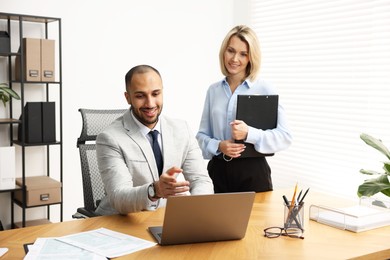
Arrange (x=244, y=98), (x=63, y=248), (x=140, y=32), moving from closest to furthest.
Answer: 1. (x=63, y=248)
2. (x=244, y=98)
3. (x=140, y=32)

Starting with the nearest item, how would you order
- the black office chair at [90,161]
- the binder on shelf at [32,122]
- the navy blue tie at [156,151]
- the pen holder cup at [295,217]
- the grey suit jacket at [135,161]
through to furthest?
the pen holder cup at [295,217] < the grey suit jacket at [135,161] < the navy blue tie at [156,151] < the black office chair at [90,161] < the binder on shelf at [32,122]

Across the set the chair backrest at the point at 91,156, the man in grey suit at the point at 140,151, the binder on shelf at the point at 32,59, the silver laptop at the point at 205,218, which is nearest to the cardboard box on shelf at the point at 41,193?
the binder on shelf at the point at 32,59

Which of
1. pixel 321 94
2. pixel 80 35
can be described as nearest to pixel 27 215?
pixel 80 35

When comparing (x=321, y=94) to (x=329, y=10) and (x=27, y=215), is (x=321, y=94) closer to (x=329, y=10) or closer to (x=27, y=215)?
(x=329, y=10)

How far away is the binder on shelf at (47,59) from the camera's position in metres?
3.72

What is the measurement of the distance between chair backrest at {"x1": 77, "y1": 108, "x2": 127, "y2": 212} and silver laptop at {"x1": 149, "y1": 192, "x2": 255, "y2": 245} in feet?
2.87

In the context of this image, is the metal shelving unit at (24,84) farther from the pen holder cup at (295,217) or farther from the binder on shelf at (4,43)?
the pen holder cup at (295,217)

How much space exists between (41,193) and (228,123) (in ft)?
5.60

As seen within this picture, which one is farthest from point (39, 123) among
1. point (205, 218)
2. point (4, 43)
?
point (205, 218)

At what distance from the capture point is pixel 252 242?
5.68ft

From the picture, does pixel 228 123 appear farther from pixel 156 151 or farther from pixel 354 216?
pixel 354 216

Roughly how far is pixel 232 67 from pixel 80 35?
187 cm

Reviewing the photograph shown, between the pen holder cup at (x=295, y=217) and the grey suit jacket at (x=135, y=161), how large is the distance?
489mm

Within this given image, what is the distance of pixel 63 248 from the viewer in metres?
1.61
